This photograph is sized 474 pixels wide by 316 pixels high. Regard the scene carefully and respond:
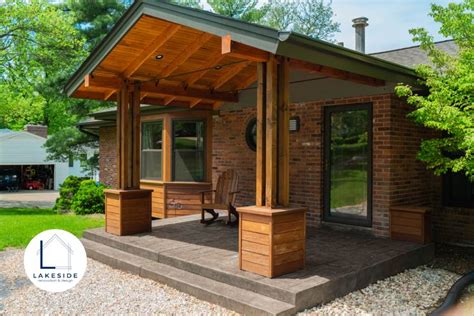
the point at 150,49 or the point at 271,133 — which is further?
the point at 150,49

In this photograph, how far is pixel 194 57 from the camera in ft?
19.9

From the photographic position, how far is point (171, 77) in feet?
21.6

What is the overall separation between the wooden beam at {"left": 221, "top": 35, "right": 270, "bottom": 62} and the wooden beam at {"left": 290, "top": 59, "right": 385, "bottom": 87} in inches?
16.4

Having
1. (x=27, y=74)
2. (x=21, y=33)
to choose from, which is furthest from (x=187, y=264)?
(x=27, y=74)

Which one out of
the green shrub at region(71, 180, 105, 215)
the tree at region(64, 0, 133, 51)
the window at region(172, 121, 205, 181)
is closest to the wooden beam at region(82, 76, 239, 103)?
the window at region(172, 121, 205, 181)

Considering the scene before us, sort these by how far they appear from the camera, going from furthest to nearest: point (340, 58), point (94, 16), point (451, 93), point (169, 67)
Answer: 1. point (94, 16)
2. point (169, 67)
3. point (451, 93)
4. point (340, 58)

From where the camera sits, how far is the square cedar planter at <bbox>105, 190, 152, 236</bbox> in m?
6.27

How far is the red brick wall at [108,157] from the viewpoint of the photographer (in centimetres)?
1350

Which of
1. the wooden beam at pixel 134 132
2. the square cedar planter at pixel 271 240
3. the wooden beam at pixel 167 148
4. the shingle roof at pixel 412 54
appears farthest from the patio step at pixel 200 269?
the shingle roof at pixel 412 54

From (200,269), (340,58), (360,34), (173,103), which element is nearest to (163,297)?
(200,269)

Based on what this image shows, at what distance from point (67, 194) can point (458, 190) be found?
11067mm

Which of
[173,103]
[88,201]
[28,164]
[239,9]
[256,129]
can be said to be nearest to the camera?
[256,129]

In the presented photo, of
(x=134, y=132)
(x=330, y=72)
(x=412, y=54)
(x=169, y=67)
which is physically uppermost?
(x=412, y=54)

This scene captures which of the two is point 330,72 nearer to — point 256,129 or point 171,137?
point 256,129
